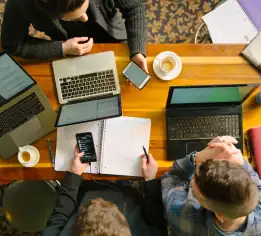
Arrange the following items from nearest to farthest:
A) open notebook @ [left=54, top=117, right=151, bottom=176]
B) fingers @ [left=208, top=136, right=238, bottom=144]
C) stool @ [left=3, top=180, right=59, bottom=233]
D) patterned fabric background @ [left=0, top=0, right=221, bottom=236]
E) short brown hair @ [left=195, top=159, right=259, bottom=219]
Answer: short brown hair @ [left=195, top=159, right=259, bottom=219], fingers @ [left=208, top=136, right=238, bottom=144], open notebook @ [left=54, top=117, right=151, bottom=176], stool @ [left=3, top=180, right=59, bottom=233], patterned fabric background @ [left=0, top=0, right=221, bottom=236]

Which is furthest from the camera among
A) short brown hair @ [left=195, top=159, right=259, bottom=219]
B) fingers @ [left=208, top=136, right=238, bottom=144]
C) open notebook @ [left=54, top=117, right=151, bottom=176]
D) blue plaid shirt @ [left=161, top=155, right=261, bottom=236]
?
open notebook @ [left=54, top=117, right=151, bottom=176]

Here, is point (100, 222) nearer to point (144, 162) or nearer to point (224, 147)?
point (144, 162)

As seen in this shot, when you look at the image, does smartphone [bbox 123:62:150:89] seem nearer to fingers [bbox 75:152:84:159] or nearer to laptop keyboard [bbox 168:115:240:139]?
laptop keyboard [bbox 168:115:240:139]

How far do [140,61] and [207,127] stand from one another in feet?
1.36

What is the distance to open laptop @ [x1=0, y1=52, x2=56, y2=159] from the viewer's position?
143 centimetres

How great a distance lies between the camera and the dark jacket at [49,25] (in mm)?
1414

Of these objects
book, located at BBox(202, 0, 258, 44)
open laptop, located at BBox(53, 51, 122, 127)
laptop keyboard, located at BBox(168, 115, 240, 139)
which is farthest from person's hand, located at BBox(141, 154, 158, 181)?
book, located at BBox(202, 0, 258, 44)

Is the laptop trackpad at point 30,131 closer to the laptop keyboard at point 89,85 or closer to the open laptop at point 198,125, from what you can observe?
the laptop keyboard at point 89,85

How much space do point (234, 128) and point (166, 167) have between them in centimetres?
34

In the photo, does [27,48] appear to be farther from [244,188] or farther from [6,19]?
[244,188]

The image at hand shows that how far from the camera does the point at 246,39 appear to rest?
182cm

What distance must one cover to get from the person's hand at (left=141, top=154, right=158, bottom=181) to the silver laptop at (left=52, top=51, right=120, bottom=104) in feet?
1.08

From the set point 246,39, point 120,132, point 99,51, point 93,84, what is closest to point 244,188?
point 120,132

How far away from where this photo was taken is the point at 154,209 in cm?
147
